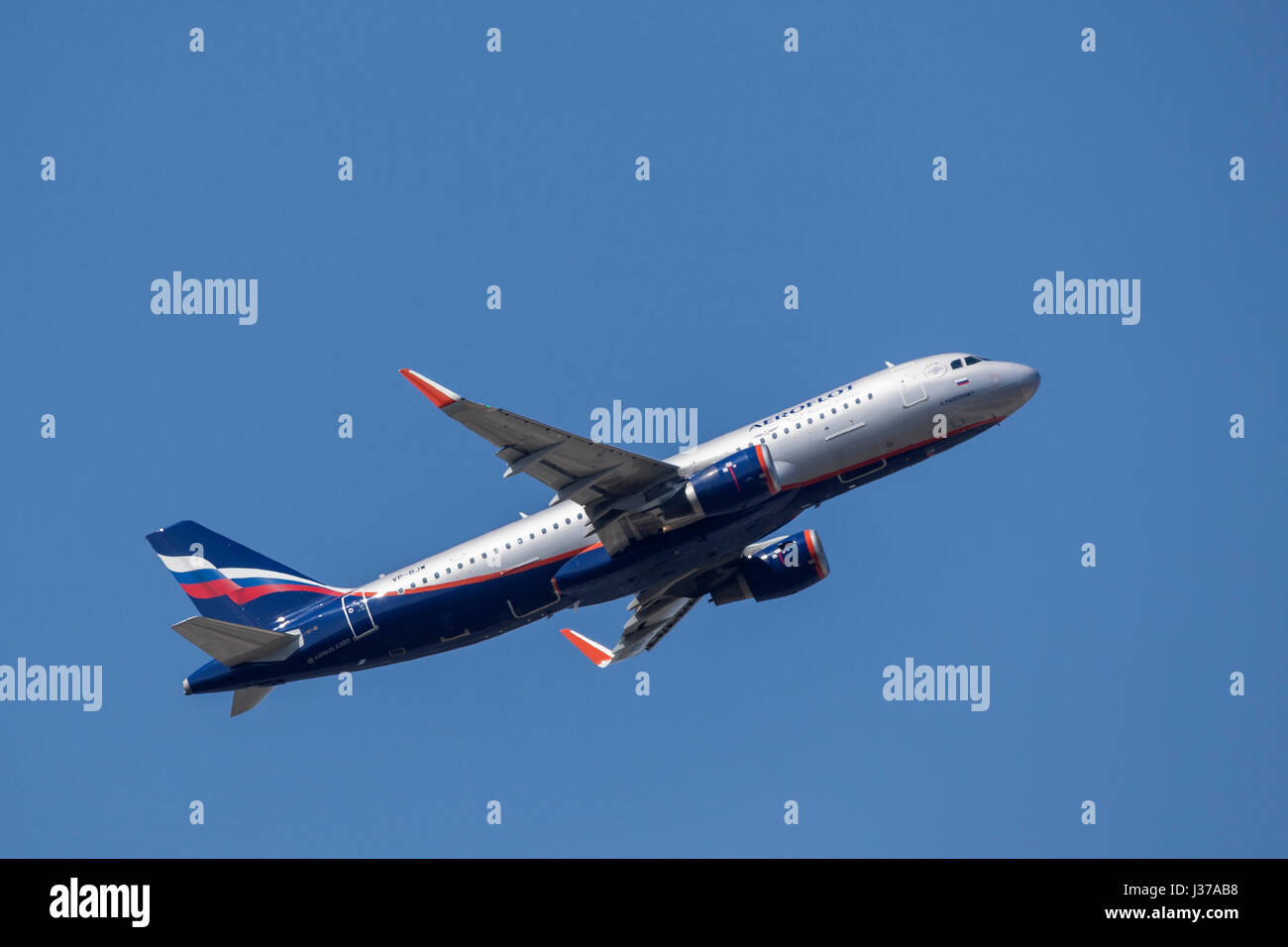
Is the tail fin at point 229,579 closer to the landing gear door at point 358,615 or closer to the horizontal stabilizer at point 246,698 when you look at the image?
the landing gear door at point 358,615

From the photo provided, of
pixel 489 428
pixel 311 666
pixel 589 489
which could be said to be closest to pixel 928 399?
pixel 589 489

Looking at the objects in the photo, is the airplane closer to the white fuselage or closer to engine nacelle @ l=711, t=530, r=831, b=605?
the white fuselage

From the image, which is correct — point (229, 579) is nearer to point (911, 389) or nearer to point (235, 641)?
point (235, 641)

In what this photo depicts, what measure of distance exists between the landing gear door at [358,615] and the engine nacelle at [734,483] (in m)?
13.0

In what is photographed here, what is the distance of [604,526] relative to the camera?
51250 millimetres

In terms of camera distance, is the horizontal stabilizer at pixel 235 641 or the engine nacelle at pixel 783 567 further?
the engine nacelle at pixel 783 567

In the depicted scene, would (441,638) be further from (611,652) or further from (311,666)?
(611,652)

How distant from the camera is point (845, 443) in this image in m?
51.0

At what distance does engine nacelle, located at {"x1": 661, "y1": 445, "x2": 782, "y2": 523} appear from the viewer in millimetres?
49719

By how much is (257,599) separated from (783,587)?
68.1ft

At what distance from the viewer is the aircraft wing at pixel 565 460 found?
4666 centimetres

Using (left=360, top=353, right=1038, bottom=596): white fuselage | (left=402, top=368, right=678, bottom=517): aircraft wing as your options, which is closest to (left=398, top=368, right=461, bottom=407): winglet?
(left=402, top=368, right=678, bottom=517): aircraft wing

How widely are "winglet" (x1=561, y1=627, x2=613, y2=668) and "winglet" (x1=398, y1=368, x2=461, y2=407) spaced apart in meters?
19.4

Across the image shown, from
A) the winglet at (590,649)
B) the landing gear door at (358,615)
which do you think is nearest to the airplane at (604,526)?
the landing gear door at (358,615)
